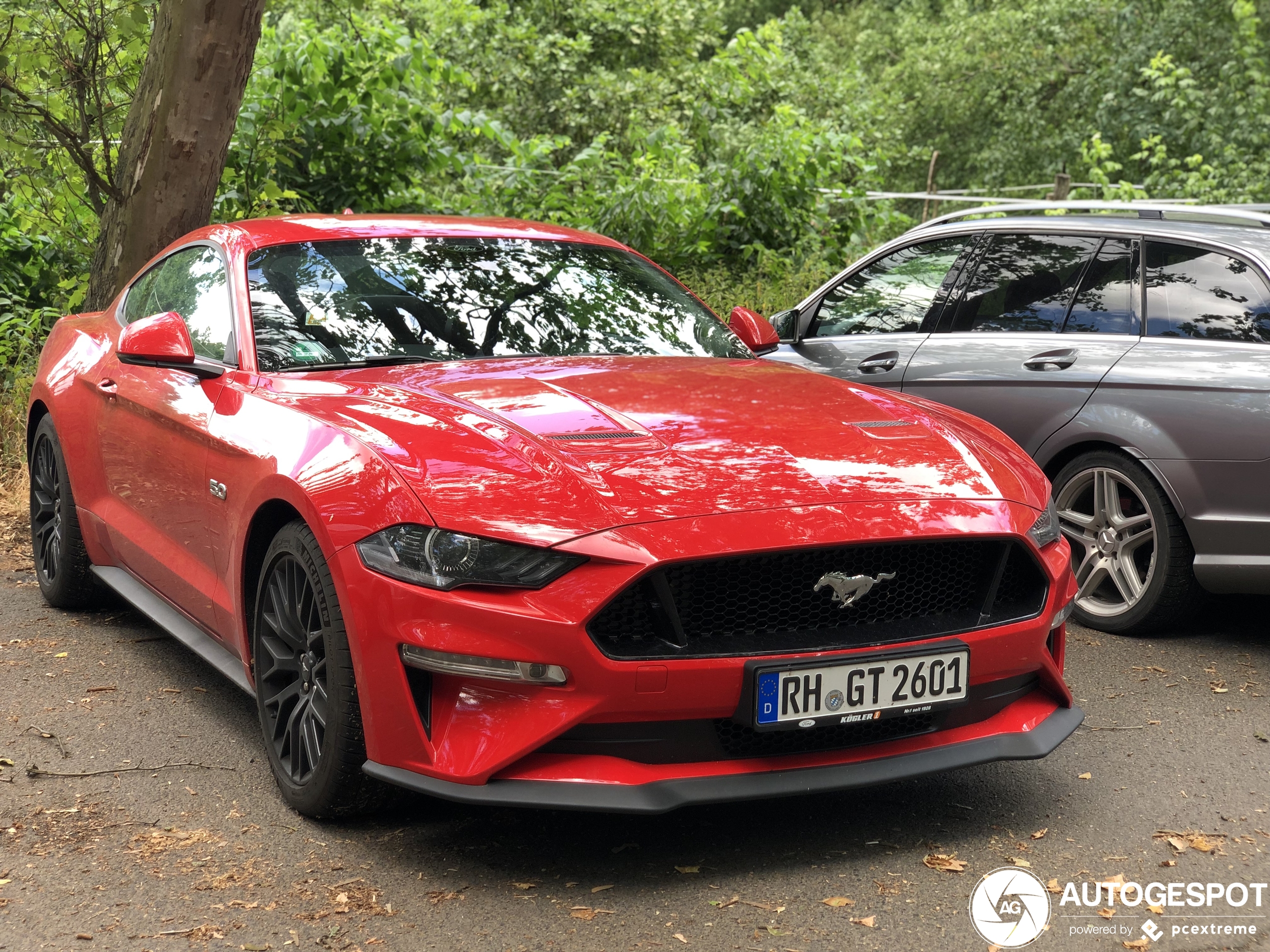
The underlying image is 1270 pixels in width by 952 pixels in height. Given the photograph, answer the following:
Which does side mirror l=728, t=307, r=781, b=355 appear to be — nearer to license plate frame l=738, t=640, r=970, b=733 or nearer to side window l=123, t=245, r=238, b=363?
side window l=123, t=245, r=238, b=363

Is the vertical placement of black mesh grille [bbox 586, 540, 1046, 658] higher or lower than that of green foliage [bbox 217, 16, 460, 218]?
lower

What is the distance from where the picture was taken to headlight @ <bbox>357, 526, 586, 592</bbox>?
3.04 metres

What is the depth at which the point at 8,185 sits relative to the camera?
33.4ft

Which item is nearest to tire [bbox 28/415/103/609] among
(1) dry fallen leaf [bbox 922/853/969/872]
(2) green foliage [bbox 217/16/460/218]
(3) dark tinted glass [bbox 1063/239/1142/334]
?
(1) dry fallen leaf [bbox 922/853/969/872]

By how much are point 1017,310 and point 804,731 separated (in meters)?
3.23

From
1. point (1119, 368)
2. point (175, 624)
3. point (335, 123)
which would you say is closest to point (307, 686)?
point (175, 624)

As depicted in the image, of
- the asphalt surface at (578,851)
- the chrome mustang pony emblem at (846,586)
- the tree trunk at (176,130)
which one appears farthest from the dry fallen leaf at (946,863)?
the tree trunk at (176,130)

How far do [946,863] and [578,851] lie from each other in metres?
0.89

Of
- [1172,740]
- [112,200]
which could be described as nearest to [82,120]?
[112,200]

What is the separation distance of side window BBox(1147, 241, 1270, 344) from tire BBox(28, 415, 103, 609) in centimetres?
429

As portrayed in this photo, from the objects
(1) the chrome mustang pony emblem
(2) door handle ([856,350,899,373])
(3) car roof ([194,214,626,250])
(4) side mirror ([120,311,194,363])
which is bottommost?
(2) door handle ([856,350,899,373])

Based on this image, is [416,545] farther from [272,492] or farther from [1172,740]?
[1172,740]

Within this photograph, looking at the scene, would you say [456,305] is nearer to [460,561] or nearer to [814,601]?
[460,561]

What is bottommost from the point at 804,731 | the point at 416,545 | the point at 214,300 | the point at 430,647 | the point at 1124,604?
the point at 1124,604
